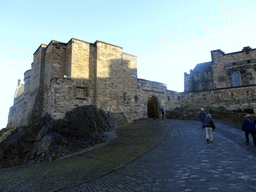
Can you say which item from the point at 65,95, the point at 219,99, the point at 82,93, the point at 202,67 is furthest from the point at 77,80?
the point at 202,67

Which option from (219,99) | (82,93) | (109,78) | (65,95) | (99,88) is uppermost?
(109,78)

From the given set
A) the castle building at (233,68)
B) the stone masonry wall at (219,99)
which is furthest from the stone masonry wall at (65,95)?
the castle building at (233,68)

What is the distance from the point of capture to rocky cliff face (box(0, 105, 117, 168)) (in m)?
9.72

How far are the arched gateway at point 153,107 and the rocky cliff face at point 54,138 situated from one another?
9.41m

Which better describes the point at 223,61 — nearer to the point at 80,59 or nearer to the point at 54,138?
the point at 80,59

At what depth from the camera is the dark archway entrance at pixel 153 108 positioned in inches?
839

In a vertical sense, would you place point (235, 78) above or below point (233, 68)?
below

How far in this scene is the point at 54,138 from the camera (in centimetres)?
1017

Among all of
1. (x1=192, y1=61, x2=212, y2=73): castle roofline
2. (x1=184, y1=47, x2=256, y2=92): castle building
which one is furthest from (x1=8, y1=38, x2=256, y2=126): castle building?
(x1=192, y1=61, x2=212, y2=73): castle roofline

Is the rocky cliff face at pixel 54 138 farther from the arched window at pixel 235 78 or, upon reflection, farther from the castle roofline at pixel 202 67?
the castle roofline at pixel 202 67

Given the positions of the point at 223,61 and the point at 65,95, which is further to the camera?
the point at 223,61

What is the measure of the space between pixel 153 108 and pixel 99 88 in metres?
8.75

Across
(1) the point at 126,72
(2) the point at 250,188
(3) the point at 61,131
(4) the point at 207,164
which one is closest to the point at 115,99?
(1) the point at 126,72

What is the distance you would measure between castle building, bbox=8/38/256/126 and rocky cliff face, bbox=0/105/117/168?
63.6 inches
